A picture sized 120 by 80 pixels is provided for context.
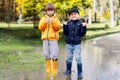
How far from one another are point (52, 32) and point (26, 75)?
1.34 m

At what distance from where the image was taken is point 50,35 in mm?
11555

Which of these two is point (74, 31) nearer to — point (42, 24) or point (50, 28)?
point (50, 28)

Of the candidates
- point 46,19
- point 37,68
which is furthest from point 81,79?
point 37,68

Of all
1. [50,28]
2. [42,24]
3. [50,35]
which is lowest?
[50,35]

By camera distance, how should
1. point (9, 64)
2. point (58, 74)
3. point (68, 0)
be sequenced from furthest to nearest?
point (68, 0)
point (9, 64)
point (58, 74)

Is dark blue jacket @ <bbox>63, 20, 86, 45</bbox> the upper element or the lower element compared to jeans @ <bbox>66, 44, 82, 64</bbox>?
upper

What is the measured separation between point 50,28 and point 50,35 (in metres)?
0.18

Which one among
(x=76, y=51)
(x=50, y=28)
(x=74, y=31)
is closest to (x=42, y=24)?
(x=50, y=28)

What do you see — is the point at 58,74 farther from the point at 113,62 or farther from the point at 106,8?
the point at 106,8

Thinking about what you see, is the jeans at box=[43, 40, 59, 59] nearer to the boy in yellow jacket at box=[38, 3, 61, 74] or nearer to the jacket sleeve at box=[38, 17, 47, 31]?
the boy in yellow jacket at box=[38, 3, 61, 74]

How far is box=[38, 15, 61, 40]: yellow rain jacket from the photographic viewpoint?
37.5ft

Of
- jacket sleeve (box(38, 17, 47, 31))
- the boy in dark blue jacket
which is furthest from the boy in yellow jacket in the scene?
the boy in dark blue jacket

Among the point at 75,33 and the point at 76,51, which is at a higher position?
the point at 75,33

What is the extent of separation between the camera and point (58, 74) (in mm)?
11938
